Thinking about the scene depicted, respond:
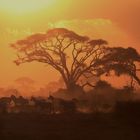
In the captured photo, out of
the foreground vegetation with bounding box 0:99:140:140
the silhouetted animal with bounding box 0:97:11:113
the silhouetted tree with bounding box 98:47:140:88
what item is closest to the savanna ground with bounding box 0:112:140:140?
the foreground vegetation with bounding box 0:99:140:140

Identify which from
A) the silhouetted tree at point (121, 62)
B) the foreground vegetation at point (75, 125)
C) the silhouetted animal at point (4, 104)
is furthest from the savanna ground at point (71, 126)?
the silhouetted tree at point (121, 62)

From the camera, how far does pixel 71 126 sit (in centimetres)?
2400

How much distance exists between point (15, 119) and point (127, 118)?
5.40 m

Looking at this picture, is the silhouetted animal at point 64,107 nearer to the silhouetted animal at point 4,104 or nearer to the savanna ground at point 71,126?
the savanna ground at point 71,126

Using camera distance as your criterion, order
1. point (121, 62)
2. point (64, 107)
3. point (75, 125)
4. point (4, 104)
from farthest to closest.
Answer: point (121, 62), point (4, 104), point (64, 107), point (75, 125)

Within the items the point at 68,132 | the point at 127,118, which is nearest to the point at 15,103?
the point at 127,118

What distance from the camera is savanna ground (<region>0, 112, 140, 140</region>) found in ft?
68.7

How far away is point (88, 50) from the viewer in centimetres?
6600

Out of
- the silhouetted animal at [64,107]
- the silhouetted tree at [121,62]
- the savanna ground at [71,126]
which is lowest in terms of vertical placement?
the savanna ground at [71,126]

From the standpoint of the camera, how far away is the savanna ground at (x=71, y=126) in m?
20.9

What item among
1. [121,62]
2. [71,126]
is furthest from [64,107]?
[121,62]

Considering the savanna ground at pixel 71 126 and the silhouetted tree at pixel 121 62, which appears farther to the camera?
the silhouetted tree at pixel 121 62

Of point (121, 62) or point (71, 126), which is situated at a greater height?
point (121, 62)

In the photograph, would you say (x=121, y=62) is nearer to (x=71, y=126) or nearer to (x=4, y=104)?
(x=4, y=104)
